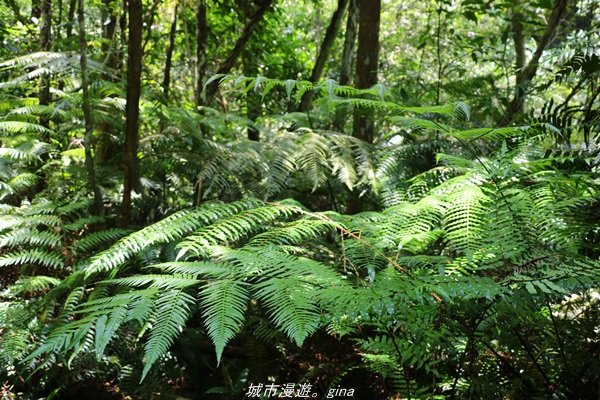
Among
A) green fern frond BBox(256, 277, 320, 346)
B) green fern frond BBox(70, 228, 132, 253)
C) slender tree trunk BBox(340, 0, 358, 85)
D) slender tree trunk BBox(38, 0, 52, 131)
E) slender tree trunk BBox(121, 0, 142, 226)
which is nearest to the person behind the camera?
green fern frond BBox(256, 277, 320, 346)

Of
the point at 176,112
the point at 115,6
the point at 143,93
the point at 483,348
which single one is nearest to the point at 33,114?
the point at 143,93

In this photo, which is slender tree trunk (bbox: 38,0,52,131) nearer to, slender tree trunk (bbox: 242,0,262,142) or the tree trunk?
slender tree trunk (bbox: 242,0,262,142)

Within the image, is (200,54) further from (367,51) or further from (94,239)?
(94,239)

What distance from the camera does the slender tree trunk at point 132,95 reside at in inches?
91.8

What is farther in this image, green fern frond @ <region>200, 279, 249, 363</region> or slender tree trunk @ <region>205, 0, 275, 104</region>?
slender tree trunk @ <region>205, 0, 275, 104</region>

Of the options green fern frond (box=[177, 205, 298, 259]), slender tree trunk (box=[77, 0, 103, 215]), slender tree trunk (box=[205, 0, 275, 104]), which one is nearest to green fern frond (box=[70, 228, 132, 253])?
slender tree trunk (box=[77, 0, 103, 215])

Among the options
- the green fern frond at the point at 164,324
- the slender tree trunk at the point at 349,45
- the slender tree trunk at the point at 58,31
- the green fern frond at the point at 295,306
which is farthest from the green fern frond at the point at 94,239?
the slender tree trunk at the point at 349,45

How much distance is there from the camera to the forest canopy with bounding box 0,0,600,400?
4.42ft

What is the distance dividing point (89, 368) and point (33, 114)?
5.90 ft

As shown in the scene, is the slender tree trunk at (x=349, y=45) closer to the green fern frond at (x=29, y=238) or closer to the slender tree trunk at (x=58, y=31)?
the slender tree trunk at (x=58, y=31)

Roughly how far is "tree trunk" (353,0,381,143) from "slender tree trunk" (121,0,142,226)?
153cm

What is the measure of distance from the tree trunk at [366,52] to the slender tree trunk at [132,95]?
1.53 meters

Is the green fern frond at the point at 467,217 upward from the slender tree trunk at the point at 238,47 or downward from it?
downward

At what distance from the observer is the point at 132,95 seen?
2346mm
